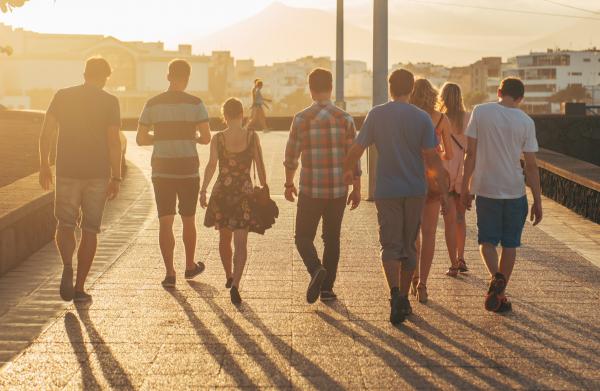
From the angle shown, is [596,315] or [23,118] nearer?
[596,315]

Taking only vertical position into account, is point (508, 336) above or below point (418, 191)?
below

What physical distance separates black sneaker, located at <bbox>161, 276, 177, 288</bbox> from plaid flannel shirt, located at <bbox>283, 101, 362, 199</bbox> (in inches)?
58.2

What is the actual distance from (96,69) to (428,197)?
8.85 ft

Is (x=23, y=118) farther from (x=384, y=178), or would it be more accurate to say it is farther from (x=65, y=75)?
(x=65, y=75)

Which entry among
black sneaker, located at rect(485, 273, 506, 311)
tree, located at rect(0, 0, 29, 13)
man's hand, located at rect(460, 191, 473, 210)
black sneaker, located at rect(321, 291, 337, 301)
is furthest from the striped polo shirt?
tree, located at rect(0, 0, 29, 13)

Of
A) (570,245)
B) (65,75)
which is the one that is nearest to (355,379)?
(570,245)

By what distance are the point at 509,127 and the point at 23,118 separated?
28.1 metres

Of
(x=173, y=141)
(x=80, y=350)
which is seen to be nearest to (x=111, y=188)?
(x=173, y=141)

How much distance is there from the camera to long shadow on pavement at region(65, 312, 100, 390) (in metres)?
5.98

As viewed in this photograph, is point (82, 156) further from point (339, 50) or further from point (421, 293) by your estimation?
point (339, 50)

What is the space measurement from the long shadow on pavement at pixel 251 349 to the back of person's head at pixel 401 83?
1954mm

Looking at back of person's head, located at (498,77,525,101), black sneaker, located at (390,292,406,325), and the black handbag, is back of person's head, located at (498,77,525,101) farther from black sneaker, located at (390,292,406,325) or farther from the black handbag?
the black handbag

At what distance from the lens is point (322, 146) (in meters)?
Answer: 8.24

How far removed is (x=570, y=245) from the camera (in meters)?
12.0
